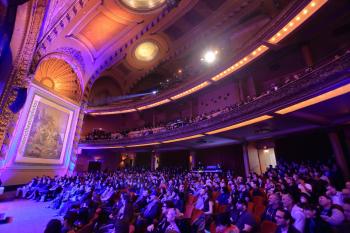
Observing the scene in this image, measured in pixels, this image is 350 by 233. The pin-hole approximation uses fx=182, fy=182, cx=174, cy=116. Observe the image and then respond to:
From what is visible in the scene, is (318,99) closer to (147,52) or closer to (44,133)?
(44,133)

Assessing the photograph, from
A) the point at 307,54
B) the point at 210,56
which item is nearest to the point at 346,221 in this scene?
the point at 307,54

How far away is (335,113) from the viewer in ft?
22.7

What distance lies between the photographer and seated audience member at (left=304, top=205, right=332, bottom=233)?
2.64 metres

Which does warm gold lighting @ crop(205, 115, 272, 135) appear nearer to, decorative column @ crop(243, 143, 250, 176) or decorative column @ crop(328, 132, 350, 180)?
decorative column @ crop(243, 143, 250, 176)

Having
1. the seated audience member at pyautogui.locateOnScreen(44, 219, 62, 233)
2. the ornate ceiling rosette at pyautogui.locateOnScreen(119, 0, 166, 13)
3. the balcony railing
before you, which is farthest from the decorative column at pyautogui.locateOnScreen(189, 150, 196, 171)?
the seated audience member at pyautogui.locateOnScreen(44, 219, 62, 233)

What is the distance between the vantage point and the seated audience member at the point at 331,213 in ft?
9.37

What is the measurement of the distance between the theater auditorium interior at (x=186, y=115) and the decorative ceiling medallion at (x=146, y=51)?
0.10 metres

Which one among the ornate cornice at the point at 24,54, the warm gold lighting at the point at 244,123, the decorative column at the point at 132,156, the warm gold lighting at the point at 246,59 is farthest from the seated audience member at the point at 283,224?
the decorative column at the point at 132,156

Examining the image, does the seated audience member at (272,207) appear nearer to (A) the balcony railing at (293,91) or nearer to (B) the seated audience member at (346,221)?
(B) the seated audience member at (346,221)

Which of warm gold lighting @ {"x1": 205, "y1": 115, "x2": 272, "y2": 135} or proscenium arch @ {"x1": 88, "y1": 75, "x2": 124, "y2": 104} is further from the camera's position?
proscenium arch @ {"x1": 88, "y1": 75, "x2": 124, "y2": 104}

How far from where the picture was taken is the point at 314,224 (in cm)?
271

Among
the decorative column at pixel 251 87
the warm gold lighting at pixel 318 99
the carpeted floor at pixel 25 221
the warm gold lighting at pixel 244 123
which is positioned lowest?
the carpeted floor at pixel 25 221

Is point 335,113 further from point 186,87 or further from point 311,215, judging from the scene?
point 186,87

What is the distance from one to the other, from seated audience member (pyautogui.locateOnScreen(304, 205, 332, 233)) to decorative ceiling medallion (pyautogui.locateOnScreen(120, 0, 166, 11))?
12.2 m
